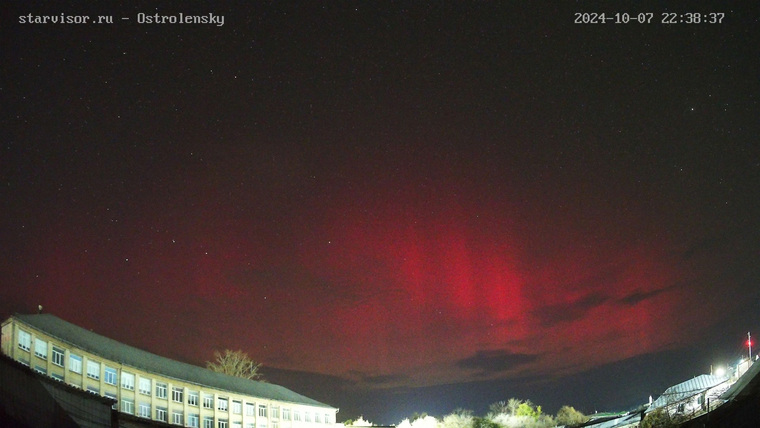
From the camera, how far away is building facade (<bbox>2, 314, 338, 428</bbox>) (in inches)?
2066

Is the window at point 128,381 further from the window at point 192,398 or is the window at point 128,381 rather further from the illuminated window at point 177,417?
the window at point 192,398

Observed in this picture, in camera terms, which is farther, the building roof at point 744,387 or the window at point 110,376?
the window at point 110,376

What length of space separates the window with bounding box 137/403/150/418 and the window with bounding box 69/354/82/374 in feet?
25.3

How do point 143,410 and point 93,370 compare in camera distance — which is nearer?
point 93,370

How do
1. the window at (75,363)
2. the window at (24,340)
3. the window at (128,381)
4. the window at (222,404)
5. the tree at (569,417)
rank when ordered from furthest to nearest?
the tree at (569,417) < the window at (222,404) < the window at (128,381) < the window at (75,363) < the window at (24,340)

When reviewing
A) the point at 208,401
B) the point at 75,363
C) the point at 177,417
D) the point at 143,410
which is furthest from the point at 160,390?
the point at 75,363

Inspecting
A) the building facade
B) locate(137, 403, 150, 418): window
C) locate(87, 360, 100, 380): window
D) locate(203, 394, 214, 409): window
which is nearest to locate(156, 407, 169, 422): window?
the building facade

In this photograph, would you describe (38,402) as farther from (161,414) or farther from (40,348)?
(161,414)

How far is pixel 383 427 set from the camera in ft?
309

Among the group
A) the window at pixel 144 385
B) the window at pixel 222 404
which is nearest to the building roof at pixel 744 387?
the window at pixel 222 404

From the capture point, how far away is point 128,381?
6009 cm

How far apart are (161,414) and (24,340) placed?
15.9 metres

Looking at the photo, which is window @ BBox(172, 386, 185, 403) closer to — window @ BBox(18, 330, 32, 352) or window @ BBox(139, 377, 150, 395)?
window @ BBox(139, 377, 150, 395)

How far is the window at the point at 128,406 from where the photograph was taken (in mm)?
58750
